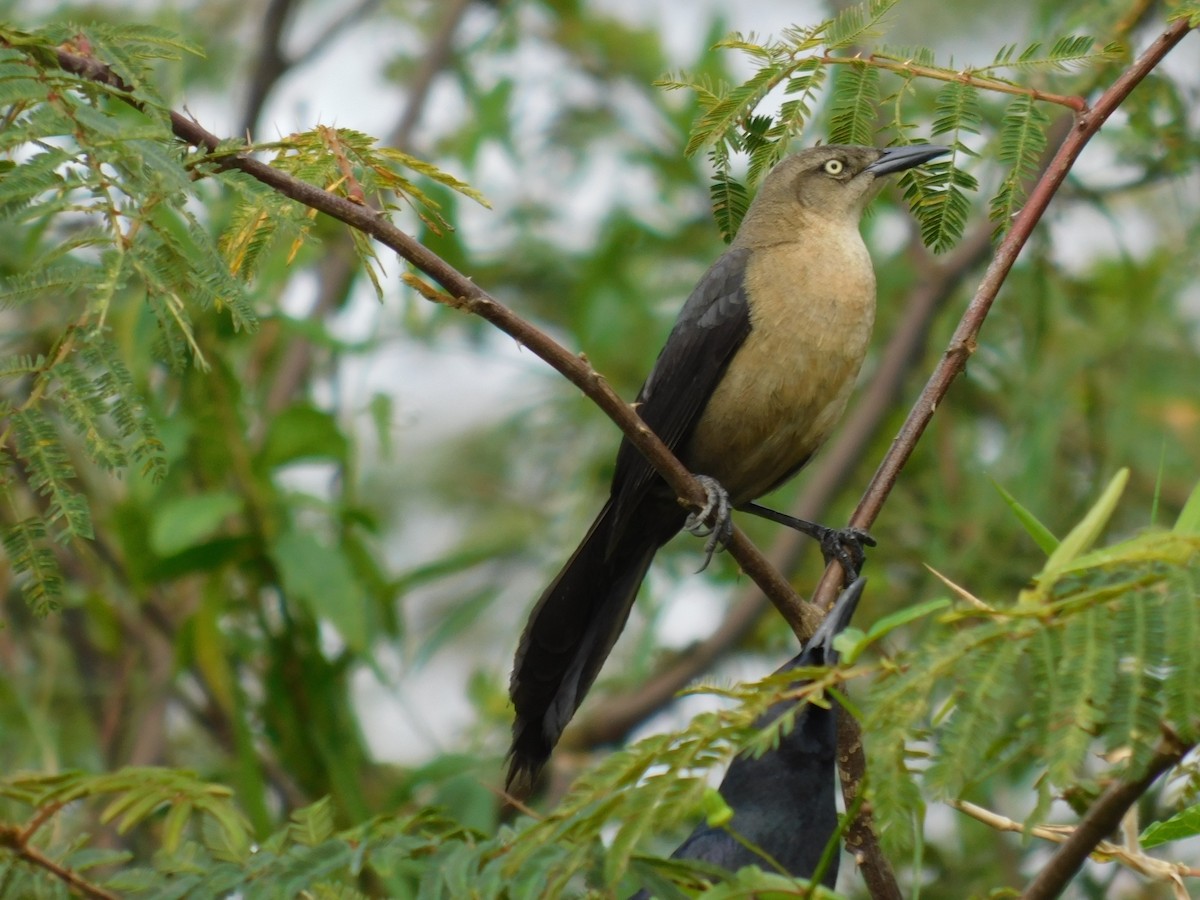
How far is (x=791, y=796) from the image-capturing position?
2.74m

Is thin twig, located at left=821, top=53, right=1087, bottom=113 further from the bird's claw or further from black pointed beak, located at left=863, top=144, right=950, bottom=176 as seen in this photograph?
black pointed beak, located at left=863, top=144, right=950, bottom=176

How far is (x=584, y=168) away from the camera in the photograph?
8117mm

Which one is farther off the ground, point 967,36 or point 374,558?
point 967,36

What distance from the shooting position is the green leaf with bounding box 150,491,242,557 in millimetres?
4816

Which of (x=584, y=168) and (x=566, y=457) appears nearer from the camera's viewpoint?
(x=566, y=457)

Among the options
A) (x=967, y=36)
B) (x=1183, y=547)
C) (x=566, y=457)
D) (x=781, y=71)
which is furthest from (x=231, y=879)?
(x=967, y=36)

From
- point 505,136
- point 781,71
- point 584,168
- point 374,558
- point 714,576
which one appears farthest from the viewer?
point 584,168

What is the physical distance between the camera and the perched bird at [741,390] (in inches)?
172

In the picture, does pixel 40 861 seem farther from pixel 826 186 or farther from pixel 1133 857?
pixel 826 186

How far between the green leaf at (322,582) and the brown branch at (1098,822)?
308 cm

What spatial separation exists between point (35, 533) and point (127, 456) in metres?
0.21

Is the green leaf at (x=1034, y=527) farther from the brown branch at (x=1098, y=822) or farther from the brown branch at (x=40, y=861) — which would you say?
the brown branch at (x=40, y=861)

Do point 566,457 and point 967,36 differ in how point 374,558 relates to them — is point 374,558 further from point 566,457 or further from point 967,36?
point 967,36

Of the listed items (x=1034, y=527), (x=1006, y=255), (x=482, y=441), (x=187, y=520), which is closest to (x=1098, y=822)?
(x=1034, y=527)
